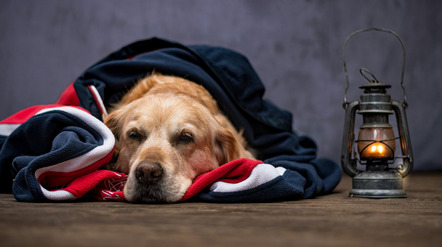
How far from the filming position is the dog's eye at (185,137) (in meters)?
1.80

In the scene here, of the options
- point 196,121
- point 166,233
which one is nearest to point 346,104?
point 196,121

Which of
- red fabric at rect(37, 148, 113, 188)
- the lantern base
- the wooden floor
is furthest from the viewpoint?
the lantern base

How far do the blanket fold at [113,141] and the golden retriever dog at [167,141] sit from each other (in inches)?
3.7

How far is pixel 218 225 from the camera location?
1.03m

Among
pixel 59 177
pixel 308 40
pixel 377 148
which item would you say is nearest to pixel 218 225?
pixel 59 177

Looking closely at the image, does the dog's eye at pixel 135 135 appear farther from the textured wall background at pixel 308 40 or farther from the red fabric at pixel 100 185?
the textured wall background at pixel 308 40

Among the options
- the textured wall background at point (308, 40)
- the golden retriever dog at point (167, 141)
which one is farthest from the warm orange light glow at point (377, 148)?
the textured wall background at point (308, 40)

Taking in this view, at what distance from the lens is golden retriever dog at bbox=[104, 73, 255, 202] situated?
1582 millimetres

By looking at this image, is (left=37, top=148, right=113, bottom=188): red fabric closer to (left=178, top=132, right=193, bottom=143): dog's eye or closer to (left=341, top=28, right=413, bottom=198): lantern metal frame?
(left=178, top=132, right=193, bottom=143): dog's eye

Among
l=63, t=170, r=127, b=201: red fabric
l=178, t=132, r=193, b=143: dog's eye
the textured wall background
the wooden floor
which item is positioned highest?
the textured wall background

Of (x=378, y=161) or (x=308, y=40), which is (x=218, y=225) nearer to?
(x=378, y=161)

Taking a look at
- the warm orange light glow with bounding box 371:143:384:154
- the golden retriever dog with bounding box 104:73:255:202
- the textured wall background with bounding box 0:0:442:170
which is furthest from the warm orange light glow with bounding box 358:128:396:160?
the textured wall background with bounding box 0:0:442:170

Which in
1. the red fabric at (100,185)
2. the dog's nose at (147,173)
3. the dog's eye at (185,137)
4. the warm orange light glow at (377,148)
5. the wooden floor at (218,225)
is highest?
the dog's eye at (185,137)

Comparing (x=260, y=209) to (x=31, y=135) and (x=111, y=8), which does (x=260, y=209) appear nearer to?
(x=31, y=135)
